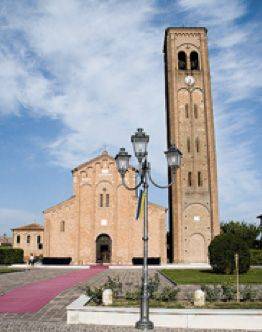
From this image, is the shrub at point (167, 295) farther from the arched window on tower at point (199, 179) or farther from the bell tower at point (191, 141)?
the arched window on tower at point (199, 179)

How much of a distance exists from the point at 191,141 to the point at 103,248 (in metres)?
13.9

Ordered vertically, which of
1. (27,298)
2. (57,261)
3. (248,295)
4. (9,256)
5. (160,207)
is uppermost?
(160,207)

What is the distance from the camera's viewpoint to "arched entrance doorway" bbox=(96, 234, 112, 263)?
3988 cm

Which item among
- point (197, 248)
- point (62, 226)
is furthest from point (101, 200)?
point (197, 248)

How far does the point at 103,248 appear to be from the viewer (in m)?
40.0

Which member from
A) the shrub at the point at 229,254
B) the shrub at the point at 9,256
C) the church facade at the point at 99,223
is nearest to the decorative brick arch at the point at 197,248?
the church facade at the point at 99,223

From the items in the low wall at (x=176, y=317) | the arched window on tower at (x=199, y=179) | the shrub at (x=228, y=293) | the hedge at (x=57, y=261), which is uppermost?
the arched window on tower at (x=199, y=179)

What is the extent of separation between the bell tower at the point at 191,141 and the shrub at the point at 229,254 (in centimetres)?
1336

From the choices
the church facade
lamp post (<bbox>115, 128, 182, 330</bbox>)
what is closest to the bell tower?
the church facade

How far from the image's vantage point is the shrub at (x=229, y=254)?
2481 cm

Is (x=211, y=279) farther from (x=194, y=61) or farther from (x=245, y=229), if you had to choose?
(x=245, y=229)

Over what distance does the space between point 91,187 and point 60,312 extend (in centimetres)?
2930

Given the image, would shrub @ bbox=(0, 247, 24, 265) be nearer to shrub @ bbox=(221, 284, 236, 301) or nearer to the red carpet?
the red carpet

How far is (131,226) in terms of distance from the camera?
39719mm
